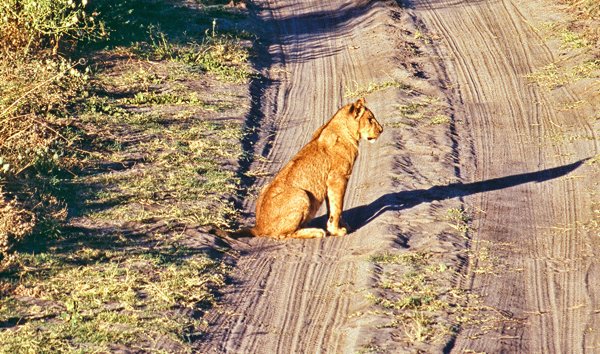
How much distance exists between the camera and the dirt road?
8523 mm

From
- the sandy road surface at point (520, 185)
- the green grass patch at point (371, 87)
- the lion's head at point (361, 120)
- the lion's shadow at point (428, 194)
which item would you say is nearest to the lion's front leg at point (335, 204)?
the lion's shadow at point (428, 194)

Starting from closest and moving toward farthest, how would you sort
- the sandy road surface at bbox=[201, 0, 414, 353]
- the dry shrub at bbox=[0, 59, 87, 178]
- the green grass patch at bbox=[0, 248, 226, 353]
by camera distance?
1. the green grass patch at bbox=[0, 248, 226, 353]
2. the sandy road surface at bbox=[201, 0, 414, 353]
3. the dry shrub at bbox=[0, 59, 87, 178]

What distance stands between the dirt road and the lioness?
0.18 metres

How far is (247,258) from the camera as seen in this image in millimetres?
9891

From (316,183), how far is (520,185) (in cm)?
301

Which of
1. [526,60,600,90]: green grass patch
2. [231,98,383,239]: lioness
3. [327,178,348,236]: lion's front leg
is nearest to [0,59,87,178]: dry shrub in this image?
[231,98,383,239]: lioness

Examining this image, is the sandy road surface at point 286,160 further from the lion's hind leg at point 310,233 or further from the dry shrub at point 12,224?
the dry shrub at point 12,224

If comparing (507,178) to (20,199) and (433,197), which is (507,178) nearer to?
(433,197)

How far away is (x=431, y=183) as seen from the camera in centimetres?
1195

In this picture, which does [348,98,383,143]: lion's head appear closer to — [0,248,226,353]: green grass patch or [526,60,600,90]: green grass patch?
[0,248,226,353]: green grass patch

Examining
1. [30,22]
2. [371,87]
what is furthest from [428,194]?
[30,22]

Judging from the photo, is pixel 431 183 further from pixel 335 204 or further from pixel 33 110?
pixel 33 110

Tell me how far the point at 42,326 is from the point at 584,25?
12979 mm

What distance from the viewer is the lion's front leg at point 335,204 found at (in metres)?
10.5
